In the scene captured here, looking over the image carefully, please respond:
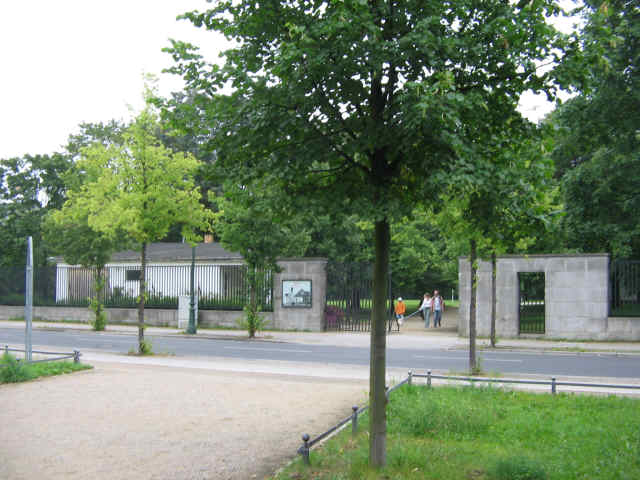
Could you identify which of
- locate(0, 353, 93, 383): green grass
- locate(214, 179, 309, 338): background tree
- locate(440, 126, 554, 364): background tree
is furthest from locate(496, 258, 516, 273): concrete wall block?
locate(440, 126, 554, 364): background tree

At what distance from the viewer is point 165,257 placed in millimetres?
39375

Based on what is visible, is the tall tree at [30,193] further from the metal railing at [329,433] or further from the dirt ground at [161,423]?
the metal railing at [329,433]

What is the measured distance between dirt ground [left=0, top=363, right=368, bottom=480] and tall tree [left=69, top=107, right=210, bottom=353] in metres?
5.44

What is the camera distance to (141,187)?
17250 millimetres

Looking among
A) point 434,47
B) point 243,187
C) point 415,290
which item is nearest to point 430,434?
point 243,187

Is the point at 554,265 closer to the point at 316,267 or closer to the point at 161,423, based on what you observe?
the point at 316,267

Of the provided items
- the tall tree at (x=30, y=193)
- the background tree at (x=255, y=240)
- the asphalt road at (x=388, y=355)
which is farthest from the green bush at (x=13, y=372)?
the tall tree at (x=30, y=193)

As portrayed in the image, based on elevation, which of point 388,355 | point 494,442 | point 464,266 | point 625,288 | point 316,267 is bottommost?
point 388,355

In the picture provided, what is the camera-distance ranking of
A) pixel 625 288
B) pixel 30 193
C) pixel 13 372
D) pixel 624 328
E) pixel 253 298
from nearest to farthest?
pixel 13 372 < pixel 624 328 < pixel 625 288 < pixel 253 298 < pixel 30 193

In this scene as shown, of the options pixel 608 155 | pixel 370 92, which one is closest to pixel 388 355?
pixel 370 92

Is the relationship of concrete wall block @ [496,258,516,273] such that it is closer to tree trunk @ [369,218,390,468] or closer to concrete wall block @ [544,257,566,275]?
concrete wall block @ [544,257,566,275]

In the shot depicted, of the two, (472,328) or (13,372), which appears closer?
(13,372)

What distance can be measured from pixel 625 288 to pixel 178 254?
27.8 meters

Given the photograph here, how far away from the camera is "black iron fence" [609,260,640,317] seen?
888 inches
